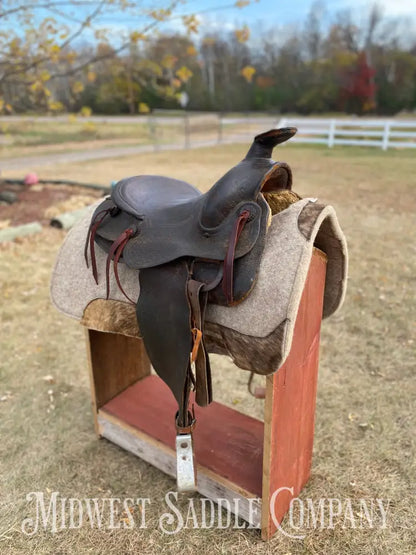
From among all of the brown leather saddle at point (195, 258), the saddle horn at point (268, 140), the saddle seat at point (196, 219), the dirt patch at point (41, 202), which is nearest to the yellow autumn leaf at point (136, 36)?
the dirt patch at point (41, 202)

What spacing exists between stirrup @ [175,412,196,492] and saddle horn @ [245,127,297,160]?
89cm

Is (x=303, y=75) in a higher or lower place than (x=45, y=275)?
higher

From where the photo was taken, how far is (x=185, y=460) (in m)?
1.36

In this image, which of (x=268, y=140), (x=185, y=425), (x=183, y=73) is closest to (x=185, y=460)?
(x=185, y=425)

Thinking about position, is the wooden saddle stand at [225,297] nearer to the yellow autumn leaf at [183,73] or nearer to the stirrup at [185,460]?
the stirrup at [185,460]

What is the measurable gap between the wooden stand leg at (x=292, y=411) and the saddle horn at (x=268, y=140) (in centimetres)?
36

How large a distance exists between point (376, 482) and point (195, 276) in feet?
3.87

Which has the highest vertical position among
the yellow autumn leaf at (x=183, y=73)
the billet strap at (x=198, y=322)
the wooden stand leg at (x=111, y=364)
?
the yellow autumn leaf at (x=183, y=73)

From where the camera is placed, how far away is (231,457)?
1.68 metres

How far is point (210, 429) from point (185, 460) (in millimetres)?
500

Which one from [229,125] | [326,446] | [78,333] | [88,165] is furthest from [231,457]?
[229,125]

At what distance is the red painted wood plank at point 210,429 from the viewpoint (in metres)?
1.62

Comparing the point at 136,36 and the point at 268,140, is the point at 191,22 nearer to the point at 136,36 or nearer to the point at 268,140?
the point at 136,36

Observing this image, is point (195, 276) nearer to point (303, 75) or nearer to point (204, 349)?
point (204, 349)
